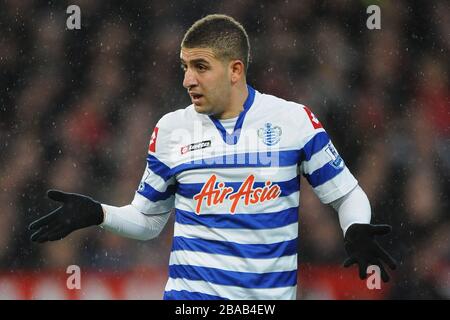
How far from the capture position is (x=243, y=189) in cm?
345

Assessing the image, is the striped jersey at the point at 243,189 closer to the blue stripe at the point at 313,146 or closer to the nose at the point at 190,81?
the blue stripe at the point at 313,146

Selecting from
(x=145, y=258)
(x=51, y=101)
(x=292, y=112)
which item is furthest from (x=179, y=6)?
(x=292, y=112)

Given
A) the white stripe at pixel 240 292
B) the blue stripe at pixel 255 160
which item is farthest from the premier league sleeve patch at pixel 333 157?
the white stripe at pixel 240 292

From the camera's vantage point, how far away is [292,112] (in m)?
3.55

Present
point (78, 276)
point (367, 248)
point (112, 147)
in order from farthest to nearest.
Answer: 1. point (112, 147)
2. point (78, 276)
3. point (367, 248)

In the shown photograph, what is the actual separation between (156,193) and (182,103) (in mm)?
2742

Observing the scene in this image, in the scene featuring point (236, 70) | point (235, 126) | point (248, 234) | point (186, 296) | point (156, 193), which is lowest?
point (186, 296)

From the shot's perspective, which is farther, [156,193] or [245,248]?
[156,193]

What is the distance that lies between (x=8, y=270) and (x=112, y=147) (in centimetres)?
103

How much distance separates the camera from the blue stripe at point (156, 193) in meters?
3.67

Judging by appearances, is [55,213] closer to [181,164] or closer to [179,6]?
[181,164]

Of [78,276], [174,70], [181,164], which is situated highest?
[174,70]

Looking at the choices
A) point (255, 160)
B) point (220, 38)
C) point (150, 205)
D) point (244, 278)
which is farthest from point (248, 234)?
point (220, 38)

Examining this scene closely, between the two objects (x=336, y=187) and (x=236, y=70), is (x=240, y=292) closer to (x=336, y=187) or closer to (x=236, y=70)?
(x=336, y=187)
